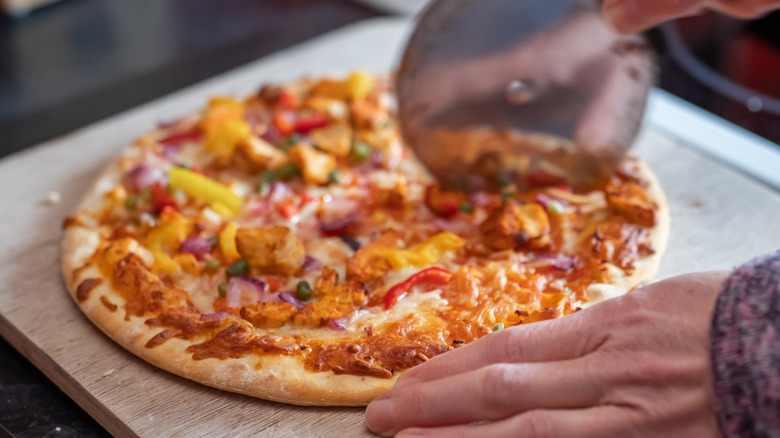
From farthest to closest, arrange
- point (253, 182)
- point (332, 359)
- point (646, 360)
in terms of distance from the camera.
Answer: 1. point (253, 182)
2. point (332, 359)
3. point (646, 360)

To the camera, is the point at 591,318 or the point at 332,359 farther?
the point at 332,359

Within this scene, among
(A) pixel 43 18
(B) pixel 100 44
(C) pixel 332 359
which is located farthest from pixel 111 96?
(C) pixel 332 359

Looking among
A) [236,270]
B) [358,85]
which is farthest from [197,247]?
[358,85]

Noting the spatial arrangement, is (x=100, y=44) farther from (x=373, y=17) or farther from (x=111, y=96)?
(x=373, y=17)

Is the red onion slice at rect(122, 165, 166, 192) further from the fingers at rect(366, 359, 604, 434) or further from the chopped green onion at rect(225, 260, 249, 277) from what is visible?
the fingers at rect(366, 359, 604, 434)

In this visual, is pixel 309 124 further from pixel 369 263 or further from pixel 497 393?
pixel 497 393

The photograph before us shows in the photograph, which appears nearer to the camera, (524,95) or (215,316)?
(215,316)

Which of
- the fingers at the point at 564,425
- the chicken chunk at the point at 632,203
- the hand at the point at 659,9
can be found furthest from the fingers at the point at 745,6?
the fingers at the point at 564,425
